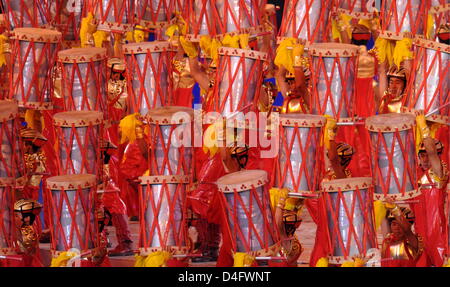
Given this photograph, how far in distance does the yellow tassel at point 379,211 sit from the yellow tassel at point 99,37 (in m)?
2.57

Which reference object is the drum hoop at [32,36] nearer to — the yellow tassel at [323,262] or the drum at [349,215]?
the drum at [349,215]

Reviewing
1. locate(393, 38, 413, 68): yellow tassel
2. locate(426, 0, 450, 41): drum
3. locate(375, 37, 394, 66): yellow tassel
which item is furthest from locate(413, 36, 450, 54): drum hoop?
locate(375, 37, 394, 66): yellow tassel

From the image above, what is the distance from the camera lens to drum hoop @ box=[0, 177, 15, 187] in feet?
26.0

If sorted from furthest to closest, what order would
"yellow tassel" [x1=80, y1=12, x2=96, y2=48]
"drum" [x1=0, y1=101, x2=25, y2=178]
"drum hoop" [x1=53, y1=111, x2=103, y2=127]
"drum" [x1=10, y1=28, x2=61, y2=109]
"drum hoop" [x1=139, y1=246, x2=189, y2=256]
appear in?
"yellow tassel" [x1=80, y1=12, x2=96, y2=48]
"drum" [x1=10, y1=28, x2=61, y2=109]
"drum hoop" [x1=53, y1=111, x2=103, y2=127]
"drum" [x1=0, y1=101, x2=25, y2=178]
"drum hoop" [x1=139, y1=246, x2=189, y2=256]

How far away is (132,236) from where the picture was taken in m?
9.38

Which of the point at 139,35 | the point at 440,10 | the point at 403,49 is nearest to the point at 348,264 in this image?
the point at 403,49

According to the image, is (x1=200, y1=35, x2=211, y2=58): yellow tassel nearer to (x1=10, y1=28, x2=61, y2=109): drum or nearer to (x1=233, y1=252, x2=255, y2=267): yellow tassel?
(x1=10, y1=28, x2=61, y2=109): drum

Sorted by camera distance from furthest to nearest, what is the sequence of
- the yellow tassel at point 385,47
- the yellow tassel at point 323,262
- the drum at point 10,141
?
the yellow tassel at point 385,47 < the drum at point 10,141 < the yellow tassel at point 323,262

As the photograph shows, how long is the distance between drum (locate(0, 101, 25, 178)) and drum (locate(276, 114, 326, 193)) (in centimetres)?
184

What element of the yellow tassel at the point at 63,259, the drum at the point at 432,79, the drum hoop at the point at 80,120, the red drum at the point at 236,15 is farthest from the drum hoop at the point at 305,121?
the yellow tassel at the point at 63,259

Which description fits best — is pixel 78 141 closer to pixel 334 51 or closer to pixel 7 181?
pixel 7 181

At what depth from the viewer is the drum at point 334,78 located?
324 inches

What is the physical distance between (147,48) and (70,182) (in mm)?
1243
